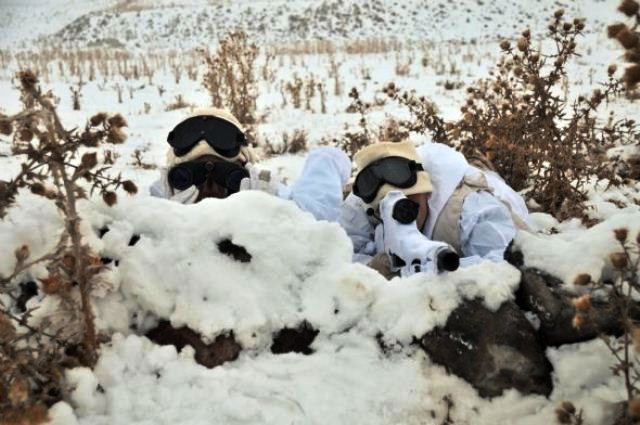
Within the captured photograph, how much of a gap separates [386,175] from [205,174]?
46.7 inches

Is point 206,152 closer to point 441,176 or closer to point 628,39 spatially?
point 441,176

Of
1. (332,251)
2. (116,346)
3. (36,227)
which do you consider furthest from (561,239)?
(36,227)

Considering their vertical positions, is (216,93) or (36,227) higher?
(36,227)

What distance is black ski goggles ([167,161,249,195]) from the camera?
333 centimetres

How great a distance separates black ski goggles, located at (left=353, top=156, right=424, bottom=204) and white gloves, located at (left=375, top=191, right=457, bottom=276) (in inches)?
4.8

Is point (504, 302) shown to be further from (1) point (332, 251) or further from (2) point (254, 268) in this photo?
(2) point (254, 268)

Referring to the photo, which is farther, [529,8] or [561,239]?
[529,8]

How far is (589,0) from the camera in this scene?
23.7 m

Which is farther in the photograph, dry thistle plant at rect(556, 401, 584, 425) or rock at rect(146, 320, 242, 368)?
rock at rect(146, 320, 242, 368)

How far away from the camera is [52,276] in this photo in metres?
1.53

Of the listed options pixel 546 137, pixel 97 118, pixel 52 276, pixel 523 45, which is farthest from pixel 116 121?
pixel 546 137

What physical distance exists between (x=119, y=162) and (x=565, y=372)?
509 centimetres

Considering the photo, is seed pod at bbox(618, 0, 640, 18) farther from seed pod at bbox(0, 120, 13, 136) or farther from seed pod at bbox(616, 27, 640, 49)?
seed pod at bbox(0, 120, 13, 136)

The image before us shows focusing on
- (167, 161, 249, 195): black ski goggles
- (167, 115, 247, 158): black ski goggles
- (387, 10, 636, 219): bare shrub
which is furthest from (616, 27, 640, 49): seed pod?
(167, 115, 247, 158): black ski goggles
